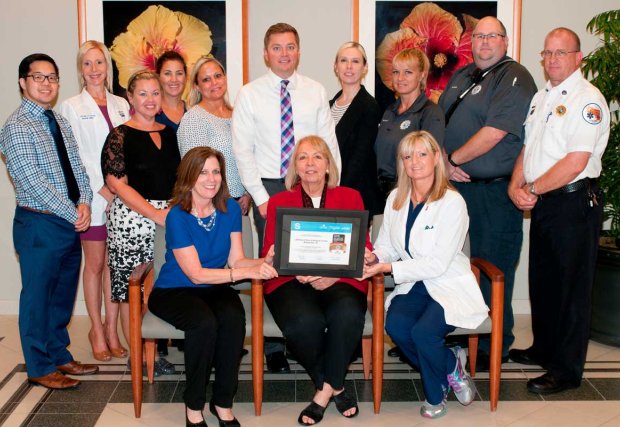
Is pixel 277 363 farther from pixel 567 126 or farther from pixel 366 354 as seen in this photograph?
pixel 567 126

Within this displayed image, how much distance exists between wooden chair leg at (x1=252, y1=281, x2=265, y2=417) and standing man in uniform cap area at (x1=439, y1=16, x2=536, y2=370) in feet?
4.75

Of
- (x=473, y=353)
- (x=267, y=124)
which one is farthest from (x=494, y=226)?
(x=267, y=124)

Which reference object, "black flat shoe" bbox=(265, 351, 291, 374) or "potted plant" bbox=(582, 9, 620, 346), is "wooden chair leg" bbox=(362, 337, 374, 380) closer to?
"black flat shoe" bbox=(265, 351, 291, 374)

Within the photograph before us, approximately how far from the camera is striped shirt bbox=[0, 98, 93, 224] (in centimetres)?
399

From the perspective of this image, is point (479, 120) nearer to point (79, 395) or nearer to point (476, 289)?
point (476, 289)

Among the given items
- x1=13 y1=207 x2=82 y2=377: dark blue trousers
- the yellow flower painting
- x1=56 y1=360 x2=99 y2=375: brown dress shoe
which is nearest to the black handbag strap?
the yellow flower painting

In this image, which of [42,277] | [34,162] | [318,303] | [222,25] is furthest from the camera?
[222,25]

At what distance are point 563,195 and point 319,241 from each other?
1.42 m

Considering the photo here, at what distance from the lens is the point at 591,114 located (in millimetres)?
3938

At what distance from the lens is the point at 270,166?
14.8 ft

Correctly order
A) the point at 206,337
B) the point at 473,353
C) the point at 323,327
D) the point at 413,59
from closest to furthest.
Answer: the point at 206,337
the point at 323,327
the point at 473,353
the point at 413,59

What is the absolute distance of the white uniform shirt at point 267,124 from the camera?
444 centimetres

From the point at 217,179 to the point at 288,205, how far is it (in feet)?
1.44

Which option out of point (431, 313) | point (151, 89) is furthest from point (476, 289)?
point (151, 89)
